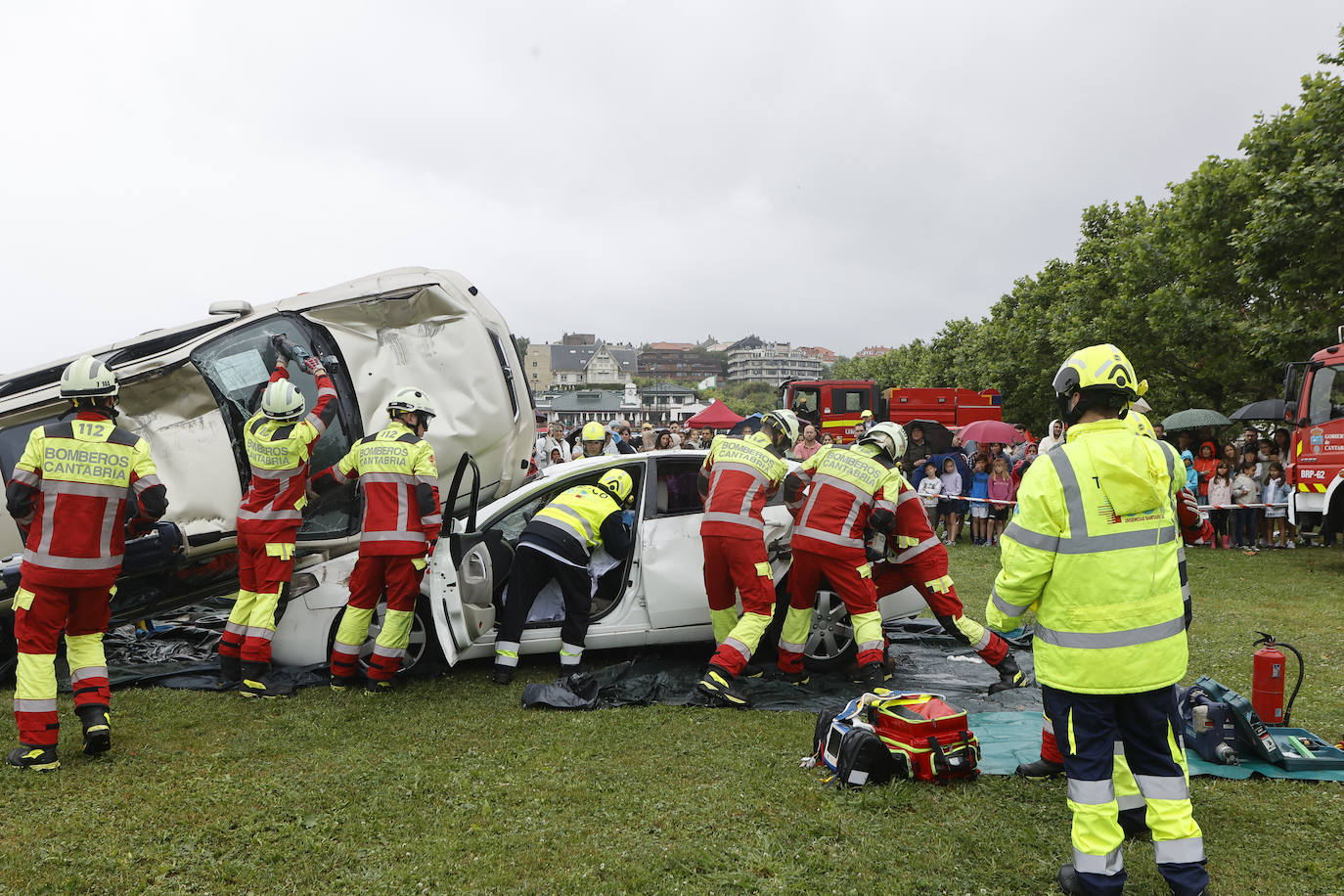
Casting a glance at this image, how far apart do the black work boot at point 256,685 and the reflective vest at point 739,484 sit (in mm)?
2846

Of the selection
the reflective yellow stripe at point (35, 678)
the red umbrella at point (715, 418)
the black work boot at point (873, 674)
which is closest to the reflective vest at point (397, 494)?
the reflective yellow stripe at point (35, 678)

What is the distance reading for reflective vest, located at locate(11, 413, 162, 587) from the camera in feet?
13.3

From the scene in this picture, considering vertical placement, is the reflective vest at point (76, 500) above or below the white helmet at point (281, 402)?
below

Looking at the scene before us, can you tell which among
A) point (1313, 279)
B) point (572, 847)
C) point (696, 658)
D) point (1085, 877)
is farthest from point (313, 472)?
point (1313, 279)

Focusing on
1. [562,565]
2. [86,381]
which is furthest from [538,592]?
[86,381]

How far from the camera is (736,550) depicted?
5.02 meters

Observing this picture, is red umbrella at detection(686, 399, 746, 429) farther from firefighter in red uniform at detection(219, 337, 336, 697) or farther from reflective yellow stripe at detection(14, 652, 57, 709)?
reflective yellow stripe at detection(14, 652, 57, 709)

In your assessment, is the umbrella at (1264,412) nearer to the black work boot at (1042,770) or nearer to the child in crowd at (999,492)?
the child in crowd at (999,492)

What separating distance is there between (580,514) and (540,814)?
2.09 m

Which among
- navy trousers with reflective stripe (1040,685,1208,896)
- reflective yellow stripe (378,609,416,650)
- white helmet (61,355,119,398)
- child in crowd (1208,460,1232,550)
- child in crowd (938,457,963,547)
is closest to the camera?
navy trousers with reflective stripe (1040,685,1208,896)

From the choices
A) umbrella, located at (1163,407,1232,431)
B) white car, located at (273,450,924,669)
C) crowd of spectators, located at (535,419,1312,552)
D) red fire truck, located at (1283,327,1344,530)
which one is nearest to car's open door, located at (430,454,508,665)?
white car, located at (273,450,924,669)

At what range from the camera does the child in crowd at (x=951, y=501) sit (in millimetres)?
12734

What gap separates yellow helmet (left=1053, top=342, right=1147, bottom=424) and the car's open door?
3312mm

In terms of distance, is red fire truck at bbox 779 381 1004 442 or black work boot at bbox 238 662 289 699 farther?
red fire truck at bbox 779 381 1004 442
